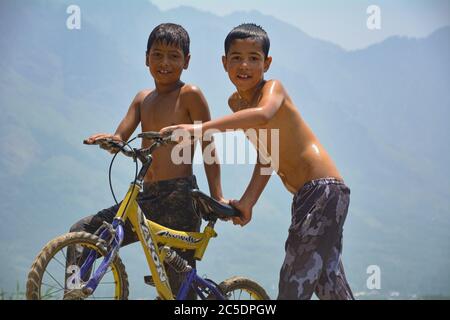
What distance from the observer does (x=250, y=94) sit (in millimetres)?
3723

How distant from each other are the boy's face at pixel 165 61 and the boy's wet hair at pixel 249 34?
0.40m

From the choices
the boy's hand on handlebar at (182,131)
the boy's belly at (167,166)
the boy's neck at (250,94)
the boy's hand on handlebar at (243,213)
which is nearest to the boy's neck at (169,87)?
the boy's belly at (167,166)

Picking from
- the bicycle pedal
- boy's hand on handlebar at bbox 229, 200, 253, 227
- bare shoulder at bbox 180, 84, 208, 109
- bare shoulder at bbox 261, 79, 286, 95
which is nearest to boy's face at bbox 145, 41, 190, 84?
bare shoulder at bbox 180, 84, 208, 109

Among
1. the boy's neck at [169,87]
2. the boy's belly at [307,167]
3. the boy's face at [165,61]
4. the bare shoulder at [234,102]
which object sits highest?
the boy's face at [165,61]

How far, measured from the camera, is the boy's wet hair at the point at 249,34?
3688 mm

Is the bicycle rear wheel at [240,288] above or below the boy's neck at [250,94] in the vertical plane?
below

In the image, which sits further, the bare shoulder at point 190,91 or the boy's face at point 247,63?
the bare shoulder at point 190,91

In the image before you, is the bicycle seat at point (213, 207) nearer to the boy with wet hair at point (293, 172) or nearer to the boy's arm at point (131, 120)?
the boy with wet hair at point (293, 172)

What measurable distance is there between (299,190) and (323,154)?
20 centimetres

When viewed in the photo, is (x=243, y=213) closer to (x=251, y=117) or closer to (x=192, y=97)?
(x=251, y=117)

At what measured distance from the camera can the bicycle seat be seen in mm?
3619

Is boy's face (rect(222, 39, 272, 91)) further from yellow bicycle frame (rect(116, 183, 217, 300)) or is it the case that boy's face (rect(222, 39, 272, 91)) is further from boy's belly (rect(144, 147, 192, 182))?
yellow bicycle frame (rect(116, 183, 217, 300))

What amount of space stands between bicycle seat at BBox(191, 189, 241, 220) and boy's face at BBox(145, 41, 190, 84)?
730 mm
